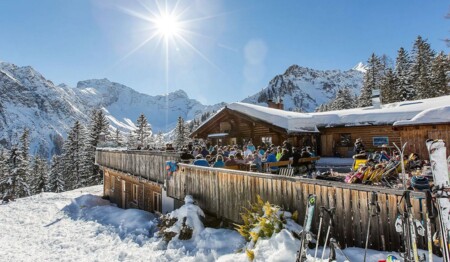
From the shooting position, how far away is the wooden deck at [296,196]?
5.82m

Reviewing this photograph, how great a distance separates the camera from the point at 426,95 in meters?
41.2

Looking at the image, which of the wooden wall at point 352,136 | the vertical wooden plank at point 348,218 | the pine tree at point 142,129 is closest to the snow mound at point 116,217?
the vertical wooden plank at point 348,218

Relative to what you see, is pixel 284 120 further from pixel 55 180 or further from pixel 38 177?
pixel 38 177

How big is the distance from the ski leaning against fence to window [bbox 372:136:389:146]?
19.2 meters

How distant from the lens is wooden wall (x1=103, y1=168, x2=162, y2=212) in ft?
62.4

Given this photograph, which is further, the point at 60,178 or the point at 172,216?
the point at 60,178

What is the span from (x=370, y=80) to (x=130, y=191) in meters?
46.3

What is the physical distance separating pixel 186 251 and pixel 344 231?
5.36m

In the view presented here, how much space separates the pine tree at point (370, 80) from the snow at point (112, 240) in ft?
138

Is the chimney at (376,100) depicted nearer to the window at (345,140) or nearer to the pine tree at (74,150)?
the window at (345,140)

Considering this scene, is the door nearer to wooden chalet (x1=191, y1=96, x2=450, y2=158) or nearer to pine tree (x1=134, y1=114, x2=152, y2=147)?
A: wooden chalet (x1=191, y1=96, x2=450, y2=158)

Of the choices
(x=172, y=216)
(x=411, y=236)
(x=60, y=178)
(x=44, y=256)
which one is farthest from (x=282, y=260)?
(x=60, y=178)

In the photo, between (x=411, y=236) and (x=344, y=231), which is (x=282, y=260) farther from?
(x=411, y=236)

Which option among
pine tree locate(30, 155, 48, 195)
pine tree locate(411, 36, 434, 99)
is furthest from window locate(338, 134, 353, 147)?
pine tree locate(30, 155, 48, 195)
